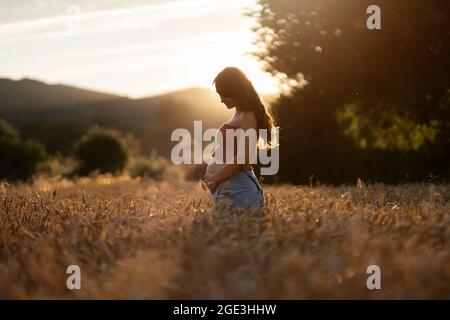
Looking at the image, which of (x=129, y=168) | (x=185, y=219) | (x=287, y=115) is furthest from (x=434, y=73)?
(x=129, y=168)

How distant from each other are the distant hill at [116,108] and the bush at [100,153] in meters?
54.2

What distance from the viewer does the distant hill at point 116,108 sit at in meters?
104

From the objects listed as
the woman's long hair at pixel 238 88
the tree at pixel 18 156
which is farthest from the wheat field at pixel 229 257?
the tree at pixel 18 156

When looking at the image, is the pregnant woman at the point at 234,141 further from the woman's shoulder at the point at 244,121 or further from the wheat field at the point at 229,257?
the wheat field at the point at 229,257

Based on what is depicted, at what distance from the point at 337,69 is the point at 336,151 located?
471 centimetres

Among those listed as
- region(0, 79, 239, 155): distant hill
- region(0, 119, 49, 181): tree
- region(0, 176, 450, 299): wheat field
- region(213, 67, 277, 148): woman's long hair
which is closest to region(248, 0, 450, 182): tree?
region(213, 67, 277, 148): woman's long hair

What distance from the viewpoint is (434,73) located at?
51.0 feet

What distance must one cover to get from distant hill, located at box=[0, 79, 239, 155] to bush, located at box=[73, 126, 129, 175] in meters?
54.2

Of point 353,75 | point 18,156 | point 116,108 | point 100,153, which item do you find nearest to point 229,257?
point 353,75

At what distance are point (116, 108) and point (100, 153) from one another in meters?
76.9

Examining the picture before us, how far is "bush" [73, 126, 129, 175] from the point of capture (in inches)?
1560

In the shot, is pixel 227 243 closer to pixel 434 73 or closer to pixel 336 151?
pixel 434 73

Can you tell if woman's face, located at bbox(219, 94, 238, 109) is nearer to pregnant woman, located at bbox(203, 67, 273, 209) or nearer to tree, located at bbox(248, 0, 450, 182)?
pregnant woman, located at bbox(203, 67, 273, 209)
